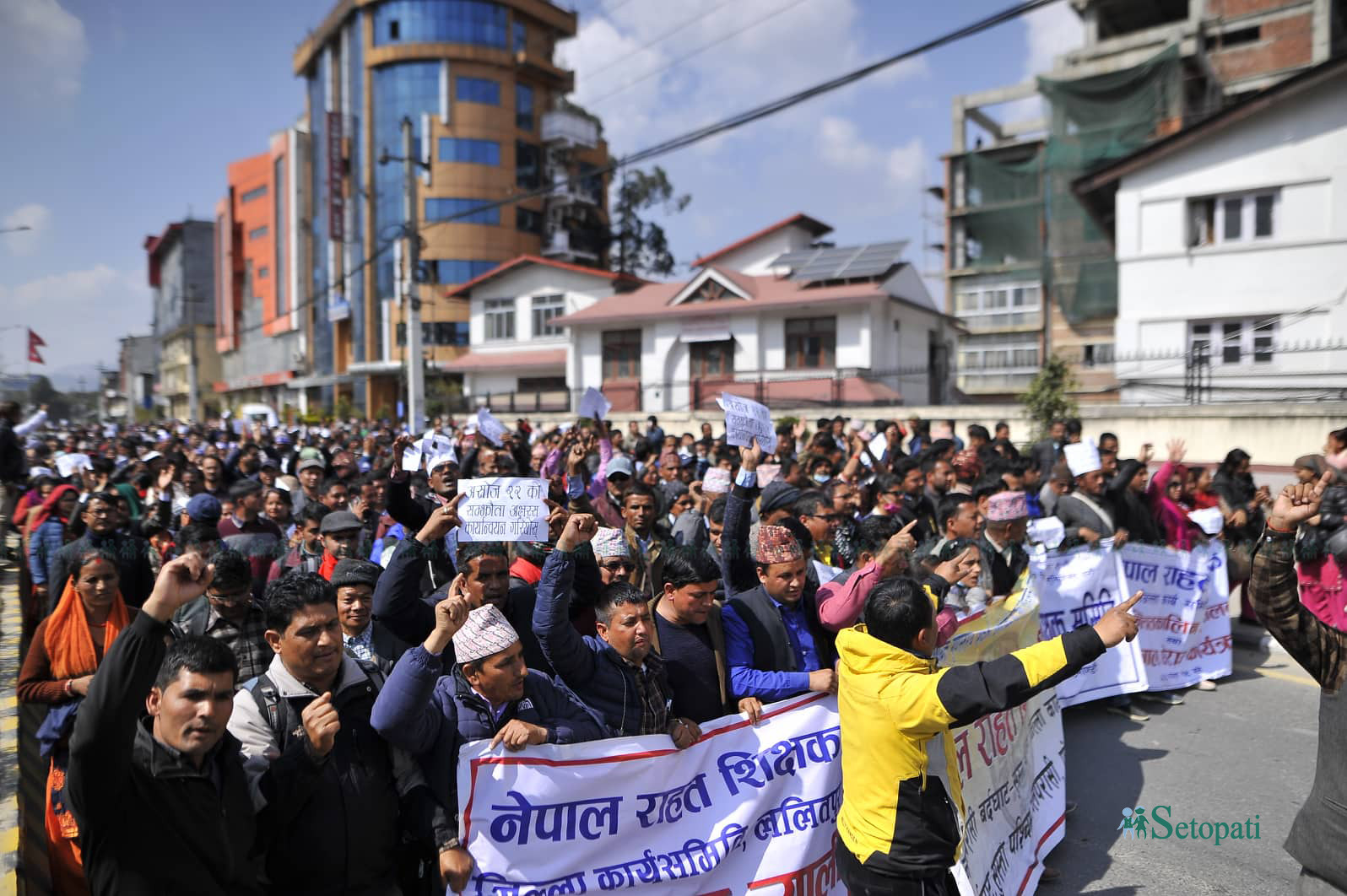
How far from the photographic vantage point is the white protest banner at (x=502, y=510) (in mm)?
4094

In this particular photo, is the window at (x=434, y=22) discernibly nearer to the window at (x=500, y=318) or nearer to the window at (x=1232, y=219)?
the window at (x=500, y=318)

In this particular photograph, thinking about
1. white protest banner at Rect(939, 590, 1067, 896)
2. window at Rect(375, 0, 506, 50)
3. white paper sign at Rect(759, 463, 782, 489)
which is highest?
window at Rect(375, 0, 506, 50)

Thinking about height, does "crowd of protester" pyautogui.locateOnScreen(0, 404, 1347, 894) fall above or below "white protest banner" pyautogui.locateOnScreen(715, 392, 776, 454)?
below

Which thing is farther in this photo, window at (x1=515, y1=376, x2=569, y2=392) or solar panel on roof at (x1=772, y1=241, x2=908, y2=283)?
window at (x1=515, y1=376, x2=569, y2=392)

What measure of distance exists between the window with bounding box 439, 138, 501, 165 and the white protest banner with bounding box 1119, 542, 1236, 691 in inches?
1756

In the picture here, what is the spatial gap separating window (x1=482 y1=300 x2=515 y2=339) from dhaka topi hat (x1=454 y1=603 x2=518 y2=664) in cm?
3660

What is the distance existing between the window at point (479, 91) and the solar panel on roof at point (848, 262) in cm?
2355

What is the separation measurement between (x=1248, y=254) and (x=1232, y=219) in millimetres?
1063

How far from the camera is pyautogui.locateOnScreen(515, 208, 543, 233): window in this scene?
47.1 meters

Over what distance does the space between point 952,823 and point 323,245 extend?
5901 cm

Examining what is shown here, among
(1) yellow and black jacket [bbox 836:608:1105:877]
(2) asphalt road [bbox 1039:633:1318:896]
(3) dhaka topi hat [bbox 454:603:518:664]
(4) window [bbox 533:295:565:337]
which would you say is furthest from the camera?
(4) window [bbox 533:295:565:337]

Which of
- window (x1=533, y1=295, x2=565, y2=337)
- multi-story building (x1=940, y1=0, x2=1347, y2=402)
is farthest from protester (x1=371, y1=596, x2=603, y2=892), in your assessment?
window (x1=533, y1=295, x2=565, y2=337)

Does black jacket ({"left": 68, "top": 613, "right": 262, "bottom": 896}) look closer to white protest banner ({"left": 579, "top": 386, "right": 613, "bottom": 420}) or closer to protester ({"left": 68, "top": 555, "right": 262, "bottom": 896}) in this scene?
protester ({"left": 68, "top": 555, "right": 262, "bottom": 896})

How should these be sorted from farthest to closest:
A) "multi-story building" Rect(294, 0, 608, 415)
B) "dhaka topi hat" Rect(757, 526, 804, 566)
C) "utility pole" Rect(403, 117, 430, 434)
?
1. "multi-story building" Rect(294, 0, 608, 415)
2. "utility pole" Rect(403, 117, 430, 434)
3. "dhaka topi hat" Rect(757, 526, 804, 566)
